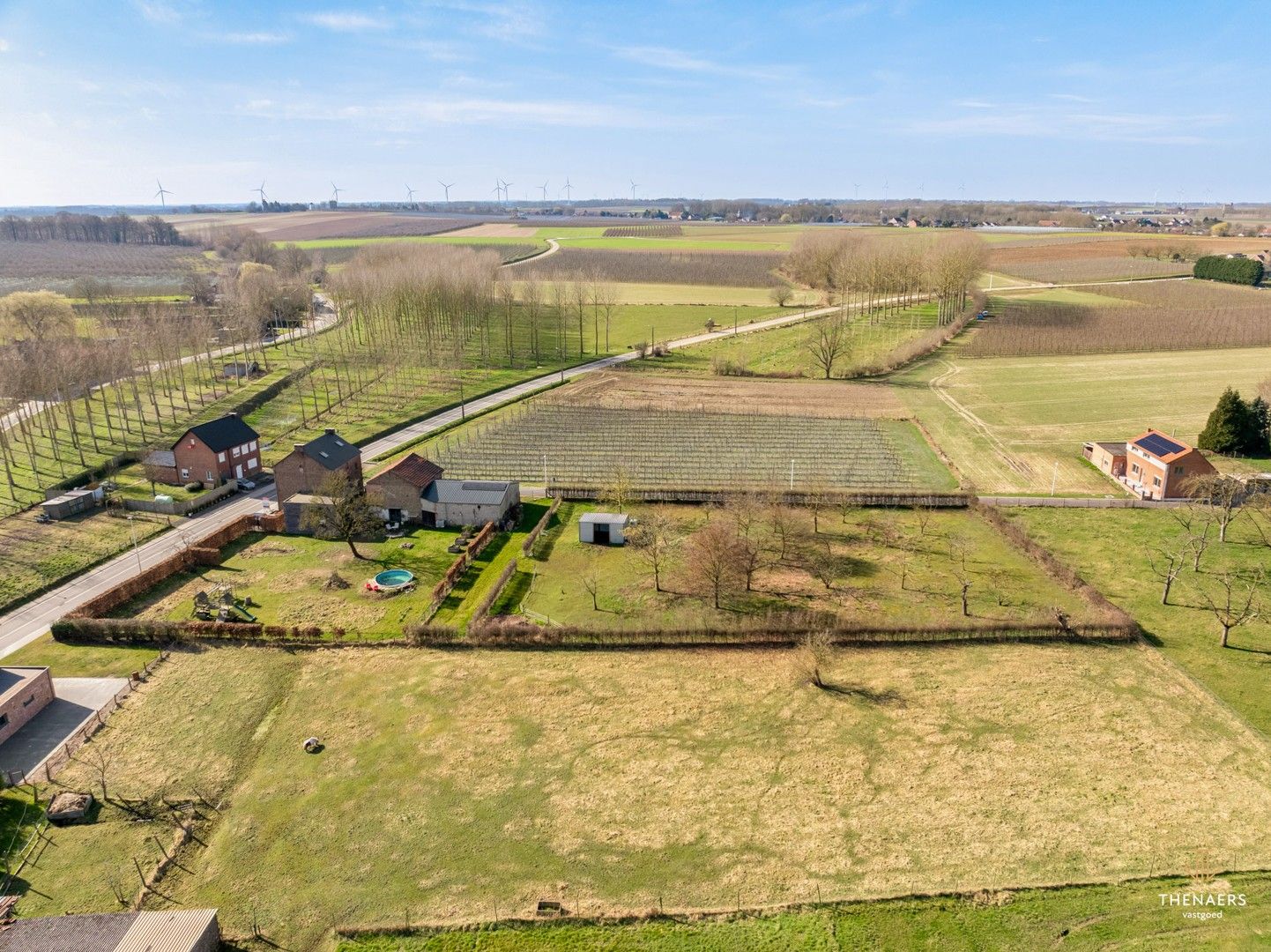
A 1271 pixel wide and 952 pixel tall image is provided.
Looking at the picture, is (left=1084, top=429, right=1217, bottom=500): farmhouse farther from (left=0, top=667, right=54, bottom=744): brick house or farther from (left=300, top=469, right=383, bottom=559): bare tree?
(left=0, top=667, right=54, bottom=744): brick house

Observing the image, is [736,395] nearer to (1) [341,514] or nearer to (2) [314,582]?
(1) [341,514]

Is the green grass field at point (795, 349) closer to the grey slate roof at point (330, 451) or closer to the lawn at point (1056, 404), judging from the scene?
the lawn at point (1056, 404)

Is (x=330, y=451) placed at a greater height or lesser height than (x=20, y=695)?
greater

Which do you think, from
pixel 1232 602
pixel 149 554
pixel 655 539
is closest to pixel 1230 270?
pixel 1232 602

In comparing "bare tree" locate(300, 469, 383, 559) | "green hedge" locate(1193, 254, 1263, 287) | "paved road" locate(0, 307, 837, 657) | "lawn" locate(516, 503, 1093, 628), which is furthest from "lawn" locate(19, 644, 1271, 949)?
"green hedge" locate(1193, 254, 1263, 287)

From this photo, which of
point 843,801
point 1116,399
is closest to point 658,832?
point 843,801

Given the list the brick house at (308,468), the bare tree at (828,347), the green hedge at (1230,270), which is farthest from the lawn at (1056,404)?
the green hedge at (1230,270)

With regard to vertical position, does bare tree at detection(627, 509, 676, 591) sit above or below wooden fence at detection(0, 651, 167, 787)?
above
